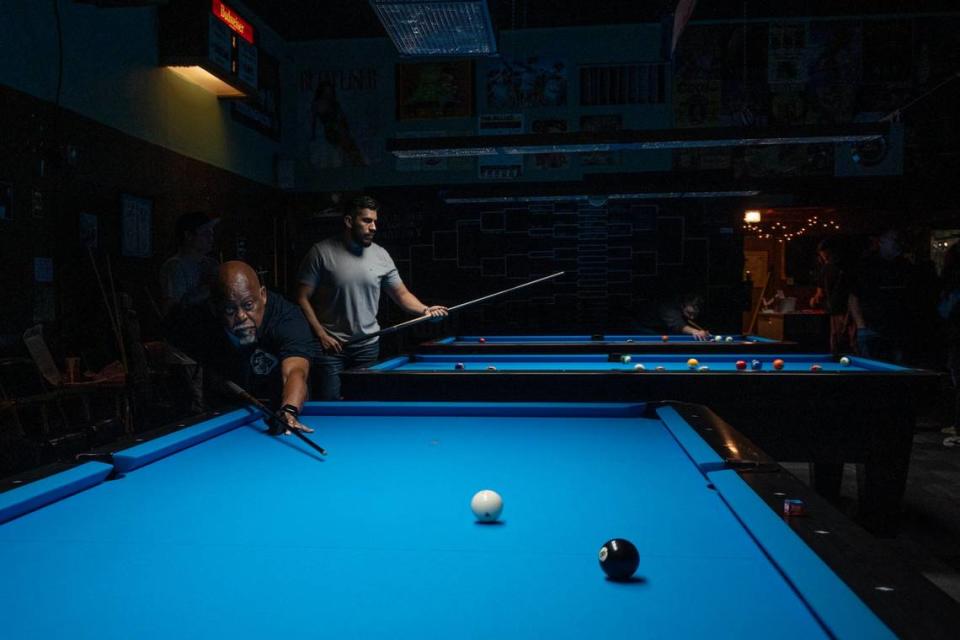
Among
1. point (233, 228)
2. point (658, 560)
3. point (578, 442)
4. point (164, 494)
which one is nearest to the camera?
point (658, 560)

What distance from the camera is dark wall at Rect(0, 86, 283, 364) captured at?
12.3 ft

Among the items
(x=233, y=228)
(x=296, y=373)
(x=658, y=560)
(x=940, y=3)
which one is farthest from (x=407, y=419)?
(x=940, y=3)

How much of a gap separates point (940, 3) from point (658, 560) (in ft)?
22.9

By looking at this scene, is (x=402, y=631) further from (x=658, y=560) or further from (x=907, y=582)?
(x=907, y=582)

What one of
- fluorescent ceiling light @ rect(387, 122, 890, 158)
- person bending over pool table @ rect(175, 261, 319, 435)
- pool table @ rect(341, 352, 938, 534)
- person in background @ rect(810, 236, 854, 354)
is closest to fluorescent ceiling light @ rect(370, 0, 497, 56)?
fluorescent ceiling light @ rect(387, 122, 890, 158)

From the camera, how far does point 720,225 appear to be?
23.1 ft

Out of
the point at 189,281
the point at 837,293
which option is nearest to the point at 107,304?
the point at 189,281

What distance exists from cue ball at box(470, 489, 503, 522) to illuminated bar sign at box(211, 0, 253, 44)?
4834 millimetres

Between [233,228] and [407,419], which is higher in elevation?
[233,228]

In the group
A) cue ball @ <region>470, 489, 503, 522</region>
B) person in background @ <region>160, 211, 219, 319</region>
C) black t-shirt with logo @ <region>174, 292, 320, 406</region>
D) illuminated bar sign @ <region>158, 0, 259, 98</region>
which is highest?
illuminated bar sign @ <region>158, 0, 259, 98</region>

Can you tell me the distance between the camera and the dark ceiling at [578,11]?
6.23 m

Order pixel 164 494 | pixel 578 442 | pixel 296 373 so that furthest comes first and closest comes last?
1. pixel 296 373
2. pixel 578 442
3. pixel 164 494

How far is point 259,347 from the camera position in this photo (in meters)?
2.74

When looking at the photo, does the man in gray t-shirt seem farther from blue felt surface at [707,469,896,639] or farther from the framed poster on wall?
blue felt surface at [707,469,896,639]
